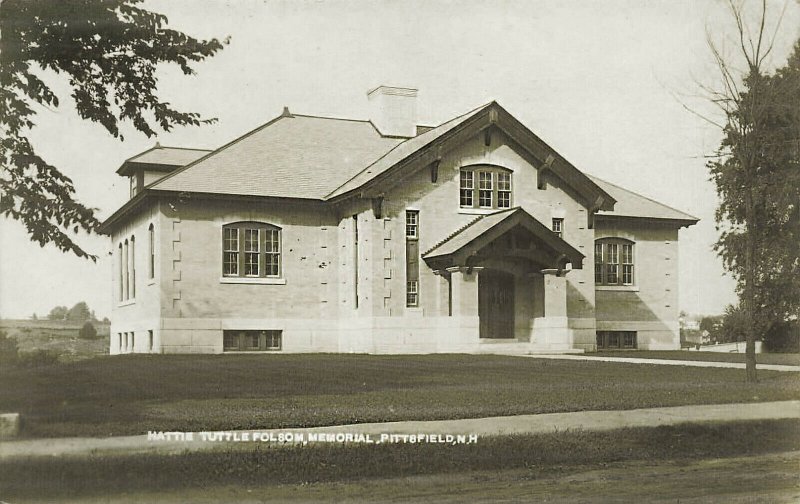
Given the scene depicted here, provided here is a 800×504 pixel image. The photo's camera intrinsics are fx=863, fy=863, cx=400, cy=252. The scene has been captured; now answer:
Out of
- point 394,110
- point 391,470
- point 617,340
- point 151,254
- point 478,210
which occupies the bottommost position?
point 391,470

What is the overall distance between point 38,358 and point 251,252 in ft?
37.9

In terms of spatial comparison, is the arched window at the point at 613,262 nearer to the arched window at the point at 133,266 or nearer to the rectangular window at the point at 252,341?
the rectangular window at the point at 252,341

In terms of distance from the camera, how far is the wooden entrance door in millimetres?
30484

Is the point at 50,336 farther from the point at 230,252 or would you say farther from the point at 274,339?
the point at 274,339

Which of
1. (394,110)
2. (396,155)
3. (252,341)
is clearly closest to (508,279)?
(396,155)

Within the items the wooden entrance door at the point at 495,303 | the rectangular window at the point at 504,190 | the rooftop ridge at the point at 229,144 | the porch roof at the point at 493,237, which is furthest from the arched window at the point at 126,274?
the rectangular window at the point at 504,190

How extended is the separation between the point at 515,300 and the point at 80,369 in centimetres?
1613

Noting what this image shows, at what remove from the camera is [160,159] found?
34.7 metres

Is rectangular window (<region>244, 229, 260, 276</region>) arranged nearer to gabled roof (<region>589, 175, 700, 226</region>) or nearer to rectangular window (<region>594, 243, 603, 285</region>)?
gabled roof (<region>589, 175, 700, 226</region>)

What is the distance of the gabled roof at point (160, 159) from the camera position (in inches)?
1340

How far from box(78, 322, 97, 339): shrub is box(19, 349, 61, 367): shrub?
166 inches

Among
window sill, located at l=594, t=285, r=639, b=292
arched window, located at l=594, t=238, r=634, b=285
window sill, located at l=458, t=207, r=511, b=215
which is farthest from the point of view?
arched window, located at l=594, t=238, r=634, b=285

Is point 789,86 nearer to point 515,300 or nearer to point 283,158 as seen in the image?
point 515,300

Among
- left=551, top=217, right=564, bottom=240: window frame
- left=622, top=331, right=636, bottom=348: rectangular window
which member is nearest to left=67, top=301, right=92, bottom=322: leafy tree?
left=551, top=217, right=564, bottom=240: window frame
